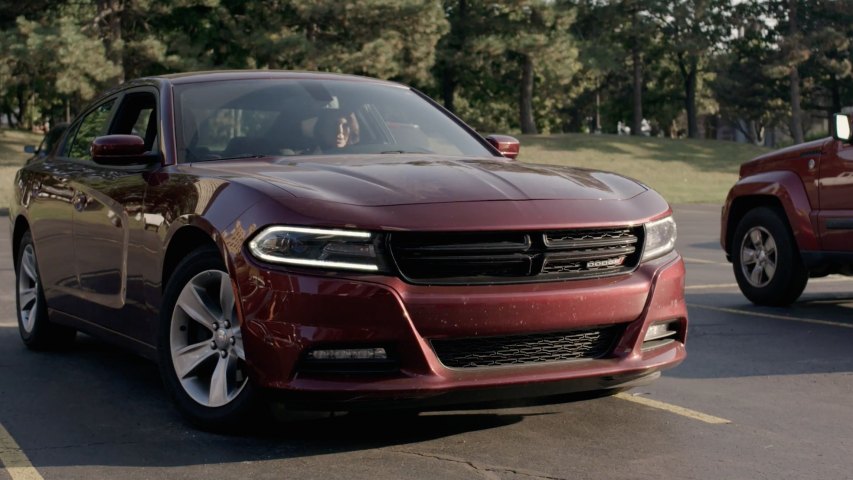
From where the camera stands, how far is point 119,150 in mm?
5996

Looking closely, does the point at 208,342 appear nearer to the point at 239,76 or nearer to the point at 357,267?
the point at 357,267

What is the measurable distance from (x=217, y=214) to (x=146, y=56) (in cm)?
3859

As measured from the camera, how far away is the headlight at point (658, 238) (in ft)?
17.3

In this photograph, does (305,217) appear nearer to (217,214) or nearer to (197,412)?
(217,214)

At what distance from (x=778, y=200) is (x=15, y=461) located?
7082 millimetres

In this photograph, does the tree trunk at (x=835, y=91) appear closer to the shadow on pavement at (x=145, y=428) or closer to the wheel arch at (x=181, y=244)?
the shadow on pavement at (x=145, y=428)

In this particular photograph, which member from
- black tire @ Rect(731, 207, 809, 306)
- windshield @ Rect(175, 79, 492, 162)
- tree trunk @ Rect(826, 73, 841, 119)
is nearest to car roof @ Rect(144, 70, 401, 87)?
windshield @ Rect(175, 79, 492, 162)

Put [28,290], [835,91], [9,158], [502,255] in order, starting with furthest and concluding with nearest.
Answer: [835,91]
[9,158]
[28,290]
[502,255]

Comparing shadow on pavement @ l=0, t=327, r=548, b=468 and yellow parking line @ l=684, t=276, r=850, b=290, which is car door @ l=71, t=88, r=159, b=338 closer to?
shadow on pavement @ l=0, t=327, r=548, b=468

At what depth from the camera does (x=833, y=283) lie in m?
12.4

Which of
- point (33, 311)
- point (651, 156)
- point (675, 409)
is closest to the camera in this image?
point (675, 409)

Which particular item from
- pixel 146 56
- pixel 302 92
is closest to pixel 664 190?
pixel 146 56

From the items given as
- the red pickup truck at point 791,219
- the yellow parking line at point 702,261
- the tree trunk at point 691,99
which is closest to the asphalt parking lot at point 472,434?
the red pickup truck at point 791,219

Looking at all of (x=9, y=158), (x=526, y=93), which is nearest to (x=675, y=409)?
(x=9, y=158)
